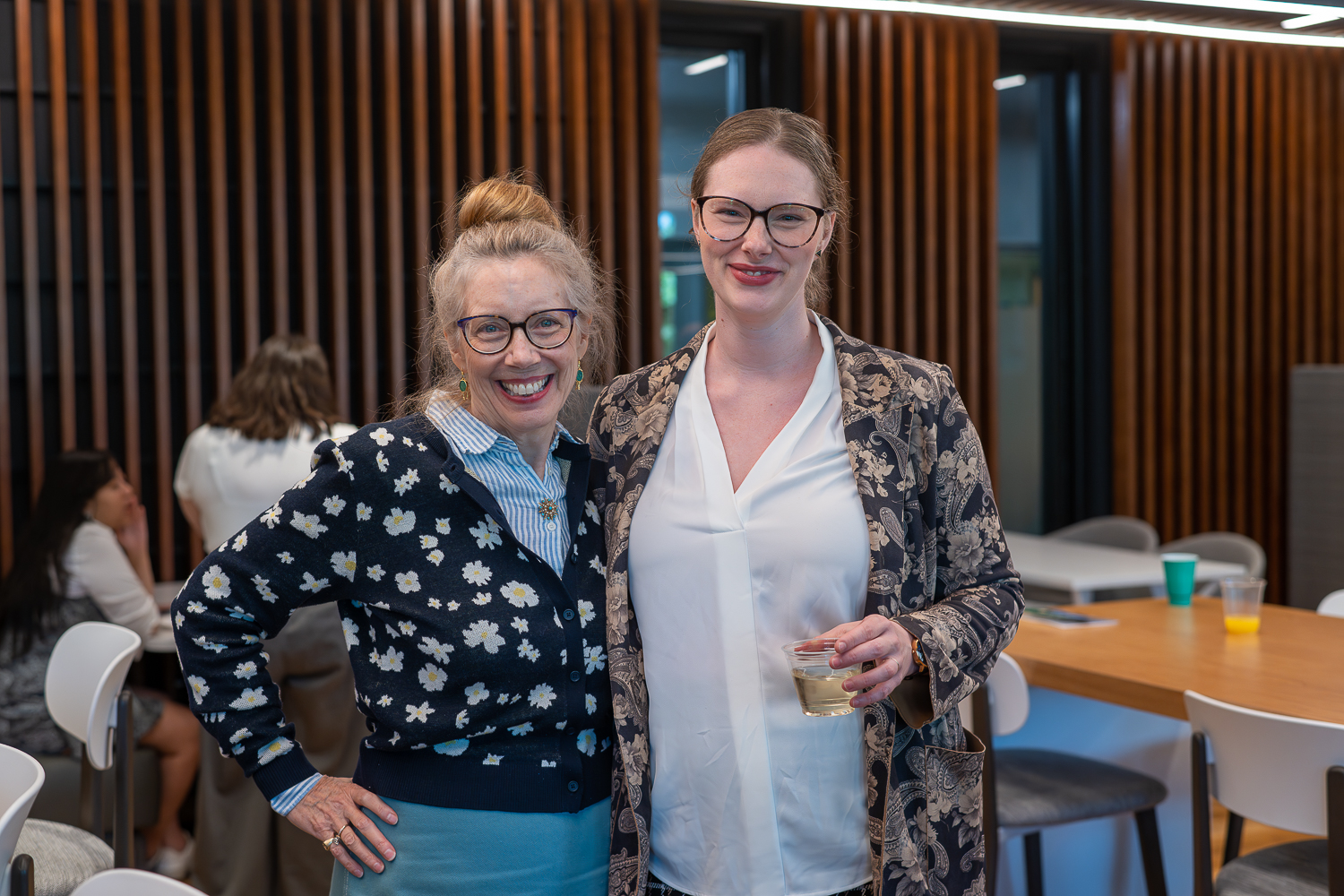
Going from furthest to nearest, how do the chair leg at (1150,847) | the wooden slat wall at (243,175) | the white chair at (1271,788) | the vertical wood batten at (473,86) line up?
the vertical wood batten at (473,86) → the wooden slat wall at (243,175) → the chair leg at (1150,847) → the white chair at (1271,788)

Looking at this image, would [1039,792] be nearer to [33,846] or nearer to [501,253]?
[501,253]

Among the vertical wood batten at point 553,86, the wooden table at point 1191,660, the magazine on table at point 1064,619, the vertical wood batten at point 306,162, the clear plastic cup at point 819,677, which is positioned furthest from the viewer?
the vertical wood batten at point 553,86

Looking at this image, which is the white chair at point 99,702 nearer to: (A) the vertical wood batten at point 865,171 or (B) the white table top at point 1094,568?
(B) the white table top at point 1094,568

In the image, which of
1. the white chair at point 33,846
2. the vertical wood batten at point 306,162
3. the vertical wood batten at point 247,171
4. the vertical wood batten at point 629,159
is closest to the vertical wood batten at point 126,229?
the vertical wood batten at point 247,171

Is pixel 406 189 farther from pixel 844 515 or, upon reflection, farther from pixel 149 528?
pixel 844 515

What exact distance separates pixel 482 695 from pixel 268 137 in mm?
3871

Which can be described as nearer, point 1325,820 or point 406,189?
point 1325,820

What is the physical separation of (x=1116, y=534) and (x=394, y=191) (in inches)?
138

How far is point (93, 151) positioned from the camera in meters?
4.59

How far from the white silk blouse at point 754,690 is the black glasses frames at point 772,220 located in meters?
0.31

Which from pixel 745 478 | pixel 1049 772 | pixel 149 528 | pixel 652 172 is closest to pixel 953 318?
pixel 652 172

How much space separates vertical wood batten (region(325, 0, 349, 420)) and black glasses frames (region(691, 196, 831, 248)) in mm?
3571

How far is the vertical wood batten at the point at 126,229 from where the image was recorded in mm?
4605

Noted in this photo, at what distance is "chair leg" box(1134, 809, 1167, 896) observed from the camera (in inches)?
123
